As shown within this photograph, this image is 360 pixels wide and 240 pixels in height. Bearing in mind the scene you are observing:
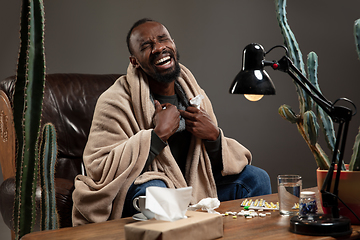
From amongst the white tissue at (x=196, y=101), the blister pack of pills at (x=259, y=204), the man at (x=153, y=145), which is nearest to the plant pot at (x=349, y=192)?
the blister pack of pills at (x=259, y=204)

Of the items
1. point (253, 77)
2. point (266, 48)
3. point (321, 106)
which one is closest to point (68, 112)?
point (253, 77)

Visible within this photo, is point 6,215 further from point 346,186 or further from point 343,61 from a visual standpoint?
point 343,61

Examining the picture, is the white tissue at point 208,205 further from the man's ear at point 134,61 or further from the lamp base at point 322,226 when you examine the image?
the man's ear at point 134,61

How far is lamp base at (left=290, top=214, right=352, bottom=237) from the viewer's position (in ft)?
3.31

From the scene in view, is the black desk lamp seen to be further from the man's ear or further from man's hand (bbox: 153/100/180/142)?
the man's ear

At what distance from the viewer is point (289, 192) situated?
1.23 m

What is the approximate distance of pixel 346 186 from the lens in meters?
1.11

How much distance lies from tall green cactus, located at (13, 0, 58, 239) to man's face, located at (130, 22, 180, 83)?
2.96 ft

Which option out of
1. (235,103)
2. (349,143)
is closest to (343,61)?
(349,143)

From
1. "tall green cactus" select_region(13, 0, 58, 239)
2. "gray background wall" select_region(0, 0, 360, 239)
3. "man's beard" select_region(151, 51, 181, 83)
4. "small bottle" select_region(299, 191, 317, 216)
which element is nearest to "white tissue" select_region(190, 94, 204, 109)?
"man's beard" select_region(151, 51, 181, 83)

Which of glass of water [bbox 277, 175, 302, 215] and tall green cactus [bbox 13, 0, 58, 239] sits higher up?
tall green cactus [bbox 13, 0, 58, 239]

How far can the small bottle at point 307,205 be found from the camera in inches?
43.9

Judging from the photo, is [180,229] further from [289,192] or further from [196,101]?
[196,101]

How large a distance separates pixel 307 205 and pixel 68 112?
4.69 feet
